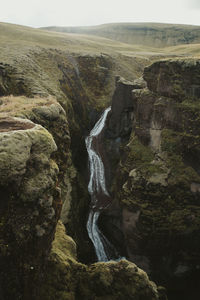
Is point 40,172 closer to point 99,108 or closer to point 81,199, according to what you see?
point 81,199

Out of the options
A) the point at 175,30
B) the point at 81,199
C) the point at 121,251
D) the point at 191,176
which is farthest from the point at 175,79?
the point at 175,30

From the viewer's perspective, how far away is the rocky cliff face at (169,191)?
75.4 ft

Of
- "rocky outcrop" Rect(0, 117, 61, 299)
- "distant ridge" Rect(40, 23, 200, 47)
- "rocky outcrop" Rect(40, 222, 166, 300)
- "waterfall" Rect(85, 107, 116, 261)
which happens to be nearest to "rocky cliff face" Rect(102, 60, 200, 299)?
"waterfall" Rect(85, 107, 116, 261)

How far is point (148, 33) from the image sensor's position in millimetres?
165250

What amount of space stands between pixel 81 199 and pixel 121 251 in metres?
7.32

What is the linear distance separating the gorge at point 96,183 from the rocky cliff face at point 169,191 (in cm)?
10

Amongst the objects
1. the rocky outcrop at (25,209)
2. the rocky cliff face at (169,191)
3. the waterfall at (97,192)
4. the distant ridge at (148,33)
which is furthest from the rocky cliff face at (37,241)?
the distant ridge at (148,33)

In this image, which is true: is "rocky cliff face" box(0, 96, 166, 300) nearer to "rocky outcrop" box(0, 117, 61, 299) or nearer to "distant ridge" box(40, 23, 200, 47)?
"rocky outcrop" box(0, 117, 61, 299)

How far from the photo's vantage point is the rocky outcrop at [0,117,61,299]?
7.77 meters

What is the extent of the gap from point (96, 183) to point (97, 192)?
156 cm

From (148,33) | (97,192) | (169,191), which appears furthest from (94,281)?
(148,33)

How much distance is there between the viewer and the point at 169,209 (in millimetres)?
23344

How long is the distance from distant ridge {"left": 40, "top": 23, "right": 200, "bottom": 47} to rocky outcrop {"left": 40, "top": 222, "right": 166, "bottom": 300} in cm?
15534

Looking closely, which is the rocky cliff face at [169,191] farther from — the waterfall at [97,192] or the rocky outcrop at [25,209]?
the rocky outcrop at [25,209]
